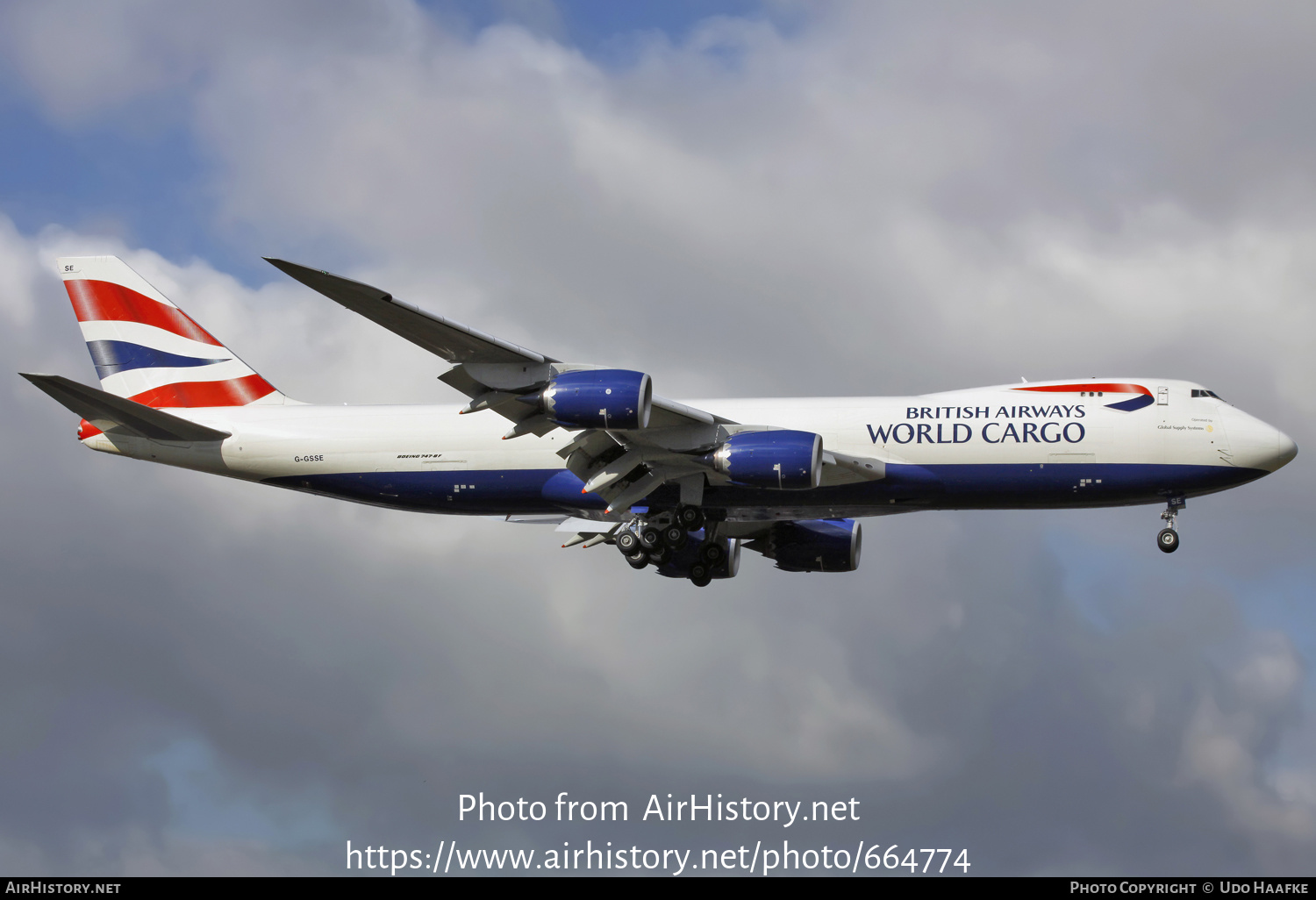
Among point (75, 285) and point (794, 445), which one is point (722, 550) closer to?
point (794, 445)

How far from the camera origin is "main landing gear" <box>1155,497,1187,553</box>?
39.5 meters

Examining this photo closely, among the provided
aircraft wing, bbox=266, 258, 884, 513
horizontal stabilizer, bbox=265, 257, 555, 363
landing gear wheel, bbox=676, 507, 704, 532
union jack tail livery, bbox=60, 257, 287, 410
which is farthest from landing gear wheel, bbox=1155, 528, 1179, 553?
union jack tail livery, bbox=60, 257, 287, 410

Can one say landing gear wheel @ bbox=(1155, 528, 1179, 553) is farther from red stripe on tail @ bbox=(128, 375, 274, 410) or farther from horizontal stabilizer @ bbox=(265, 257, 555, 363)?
red stripe on tail @ bbox=(128, 375, 274, 410)

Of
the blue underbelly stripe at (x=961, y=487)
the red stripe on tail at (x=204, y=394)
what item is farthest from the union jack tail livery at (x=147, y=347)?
the blue underbelly stripe at (x=961, y=487)

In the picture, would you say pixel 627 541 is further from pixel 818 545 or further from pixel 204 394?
pixel 204 394

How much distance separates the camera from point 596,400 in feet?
115

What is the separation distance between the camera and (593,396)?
34969mm

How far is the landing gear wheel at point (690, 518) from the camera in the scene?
4147 cm

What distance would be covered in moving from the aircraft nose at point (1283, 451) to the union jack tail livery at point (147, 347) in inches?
1173

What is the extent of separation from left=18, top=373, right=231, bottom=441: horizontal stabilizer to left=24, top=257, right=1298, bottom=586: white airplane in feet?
0.29

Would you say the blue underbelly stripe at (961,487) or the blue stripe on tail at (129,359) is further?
the blue stripe on tail at (129,359)

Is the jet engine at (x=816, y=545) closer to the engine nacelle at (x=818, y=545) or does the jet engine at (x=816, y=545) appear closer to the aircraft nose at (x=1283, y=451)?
the engine nacelle at (x=818, y=545)

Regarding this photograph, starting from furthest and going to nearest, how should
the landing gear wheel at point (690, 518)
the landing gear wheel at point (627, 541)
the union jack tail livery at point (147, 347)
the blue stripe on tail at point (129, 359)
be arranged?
the blue stripe on tail at point (129, 359)
the union jack tail livery at point (147, 347)
the landing gear wheel at point (627, 541)
the landing gear wheel at point (690, 518)

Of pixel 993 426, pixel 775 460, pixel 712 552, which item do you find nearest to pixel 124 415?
pixel 712 552
